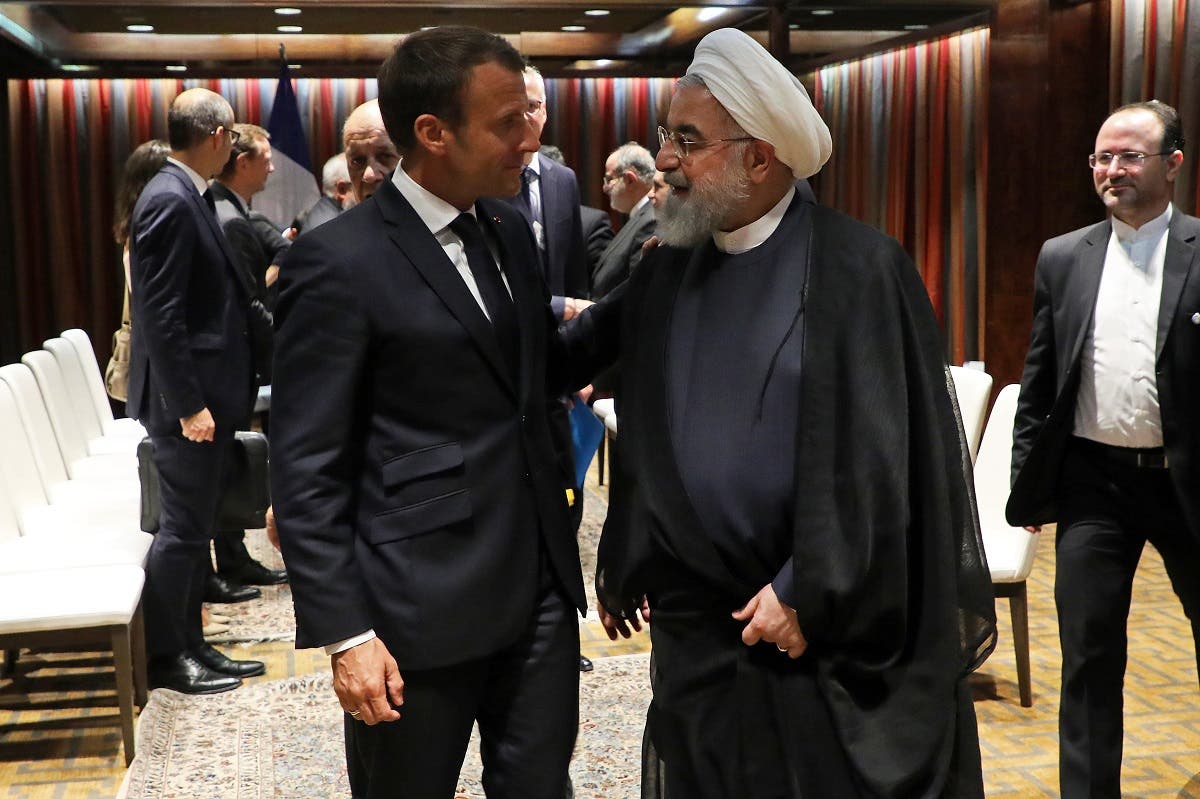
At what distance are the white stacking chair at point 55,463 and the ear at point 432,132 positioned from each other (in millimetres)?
2937

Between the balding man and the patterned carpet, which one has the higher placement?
the balding man

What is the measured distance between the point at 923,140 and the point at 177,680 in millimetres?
5115

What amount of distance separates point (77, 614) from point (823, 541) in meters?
2.45

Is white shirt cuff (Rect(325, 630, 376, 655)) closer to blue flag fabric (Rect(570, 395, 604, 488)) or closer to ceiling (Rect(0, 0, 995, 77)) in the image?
blue flag fabric (Rect(570, 395, 604, 488))

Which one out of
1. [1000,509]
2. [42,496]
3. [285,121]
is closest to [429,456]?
[1000,509]

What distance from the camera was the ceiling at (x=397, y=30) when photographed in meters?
7.61

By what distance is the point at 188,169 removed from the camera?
167 inches

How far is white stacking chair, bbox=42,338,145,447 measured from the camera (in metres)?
5.56

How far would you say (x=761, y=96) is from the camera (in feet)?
6.57

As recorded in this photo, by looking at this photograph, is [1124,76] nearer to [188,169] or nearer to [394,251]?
[188,169]

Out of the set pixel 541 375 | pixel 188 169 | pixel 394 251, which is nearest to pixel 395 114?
pixel 394 251

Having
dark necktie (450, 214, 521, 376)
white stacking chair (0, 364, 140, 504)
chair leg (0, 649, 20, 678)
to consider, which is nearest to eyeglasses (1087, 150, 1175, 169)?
dark necktie (450, 214, 521, 376)

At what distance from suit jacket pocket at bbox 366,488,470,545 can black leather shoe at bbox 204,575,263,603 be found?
362 cm

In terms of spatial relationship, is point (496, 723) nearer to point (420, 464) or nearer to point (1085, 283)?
point (420, 464)
